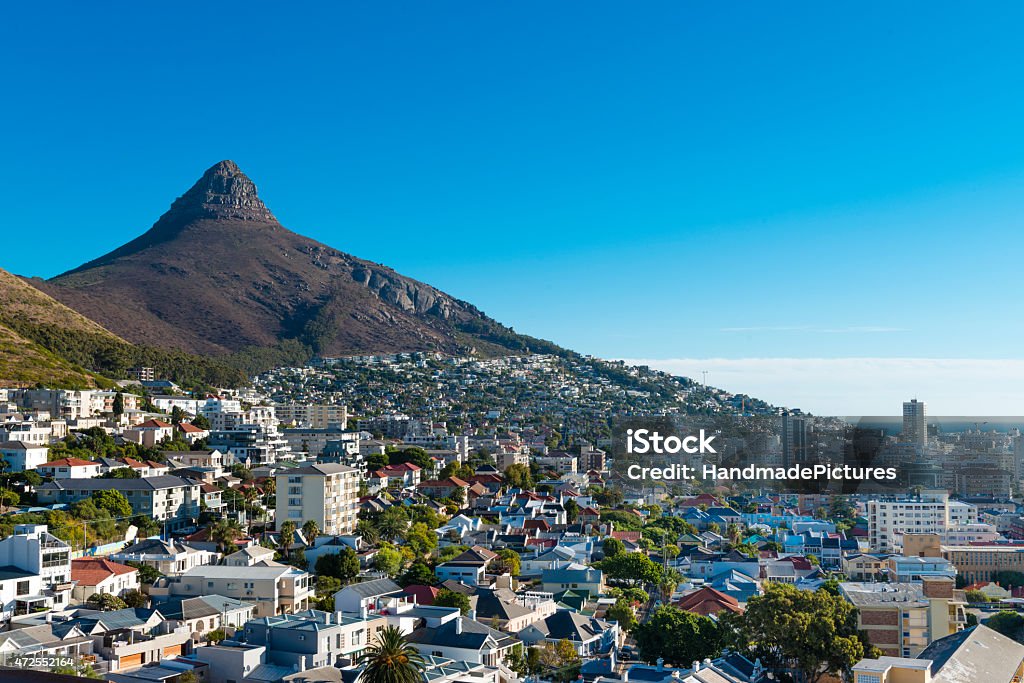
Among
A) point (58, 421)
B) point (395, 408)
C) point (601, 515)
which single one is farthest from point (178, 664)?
point (395, 408)

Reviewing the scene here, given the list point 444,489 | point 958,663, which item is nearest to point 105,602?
point 958,663

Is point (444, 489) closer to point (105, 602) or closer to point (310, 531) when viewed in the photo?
point (310, 531)

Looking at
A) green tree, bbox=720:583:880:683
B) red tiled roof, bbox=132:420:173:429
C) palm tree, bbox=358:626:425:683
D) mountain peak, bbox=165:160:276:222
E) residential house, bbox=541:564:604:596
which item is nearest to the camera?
palm tree, bbox=358:626:425:683

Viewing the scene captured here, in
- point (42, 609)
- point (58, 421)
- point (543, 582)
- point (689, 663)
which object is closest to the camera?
point (42, 609)

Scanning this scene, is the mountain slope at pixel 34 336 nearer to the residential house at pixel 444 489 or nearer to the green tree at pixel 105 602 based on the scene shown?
the residential house at pixel 444 489

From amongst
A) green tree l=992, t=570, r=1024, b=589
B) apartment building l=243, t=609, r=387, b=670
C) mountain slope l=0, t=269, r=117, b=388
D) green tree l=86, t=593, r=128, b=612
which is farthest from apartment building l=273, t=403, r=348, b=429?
apartment building l=243, t=609, r=387, b=670

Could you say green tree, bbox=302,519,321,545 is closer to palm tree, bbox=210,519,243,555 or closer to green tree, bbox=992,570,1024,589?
palm tree, bbox=210,519,243,555

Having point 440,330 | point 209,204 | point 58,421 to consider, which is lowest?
point 58,421

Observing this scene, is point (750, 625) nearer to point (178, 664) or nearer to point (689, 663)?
point (689, 663)
